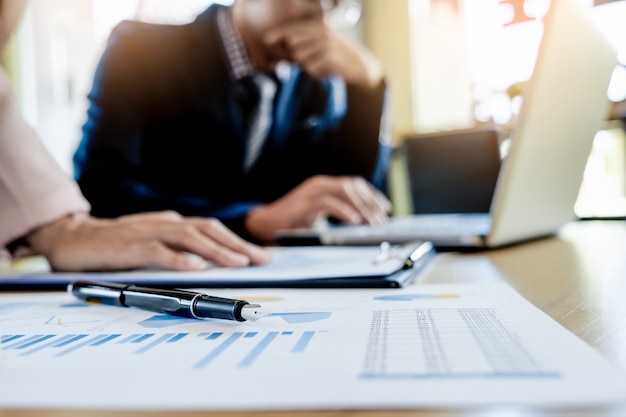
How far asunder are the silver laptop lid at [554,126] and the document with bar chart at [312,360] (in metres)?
0.24

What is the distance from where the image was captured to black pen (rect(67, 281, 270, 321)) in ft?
0.86

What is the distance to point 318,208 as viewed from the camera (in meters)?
0.85

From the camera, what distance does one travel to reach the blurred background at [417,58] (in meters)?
1.81

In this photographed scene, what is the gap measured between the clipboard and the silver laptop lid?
0.37ft

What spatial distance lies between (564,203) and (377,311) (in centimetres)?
51

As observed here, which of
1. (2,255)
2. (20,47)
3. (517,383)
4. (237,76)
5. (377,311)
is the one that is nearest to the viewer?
(517,383)

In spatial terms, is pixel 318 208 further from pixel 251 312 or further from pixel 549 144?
pixel 251 312

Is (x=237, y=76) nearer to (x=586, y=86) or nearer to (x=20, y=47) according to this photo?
(x=586, y=86)

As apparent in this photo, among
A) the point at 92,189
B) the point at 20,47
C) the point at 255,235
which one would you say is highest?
the point at 20,47

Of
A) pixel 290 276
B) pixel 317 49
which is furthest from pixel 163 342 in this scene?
pixel 317 49

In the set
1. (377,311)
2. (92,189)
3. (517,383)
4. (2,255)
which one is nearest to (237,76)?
(92,189)

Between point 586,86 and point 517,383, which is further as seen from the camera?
point 586,86

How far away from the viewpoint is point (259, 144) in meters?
1.24

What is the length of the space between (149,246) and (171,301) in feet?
0.65
